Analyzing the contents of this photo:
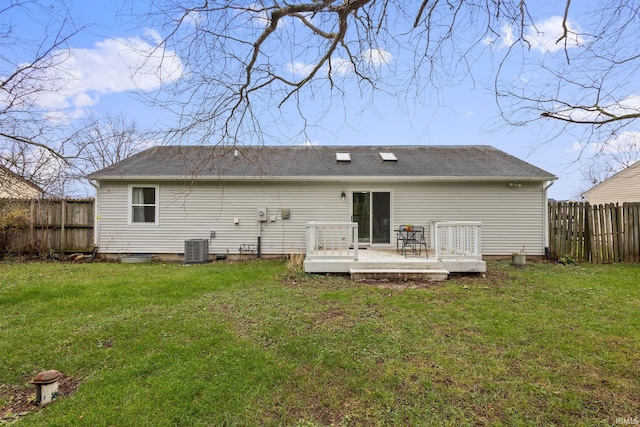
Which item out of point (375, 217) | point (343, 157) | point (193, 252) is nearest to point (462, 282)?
point (375, 217)

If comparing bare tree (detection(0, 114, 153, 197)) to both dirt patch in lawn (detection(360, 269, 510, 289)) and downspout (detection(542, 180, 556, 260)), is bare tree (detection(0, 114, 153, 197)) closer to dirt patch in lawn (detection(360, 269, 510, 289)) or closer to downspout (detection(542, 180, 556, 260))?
dirt patch in lawn (detection(360, 269, 510, 289))

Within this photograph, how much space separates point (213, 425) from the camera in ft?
7.00

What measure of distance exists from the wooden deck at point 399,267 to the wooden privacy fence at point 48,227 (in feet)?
25.7

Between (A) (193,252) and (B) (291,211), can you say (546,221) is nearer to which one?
(B) (291,211)

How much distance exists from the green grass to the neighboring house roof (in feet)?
13.2

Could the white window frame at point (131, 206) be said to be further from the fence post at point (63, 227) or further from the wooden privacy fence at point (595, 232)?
the wooden privacy fence at point (595, 232)

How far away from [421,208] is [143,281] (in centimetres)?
768

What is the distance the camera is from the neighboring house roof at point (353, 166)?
8.76 meters

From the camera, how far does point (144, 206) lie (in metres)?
9.27

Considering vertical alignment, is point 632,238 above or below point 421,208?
below

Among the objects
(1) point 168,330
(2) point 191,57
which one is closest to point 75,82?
(2) point 191,57

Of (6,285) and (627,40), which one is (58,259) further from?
(627,40)

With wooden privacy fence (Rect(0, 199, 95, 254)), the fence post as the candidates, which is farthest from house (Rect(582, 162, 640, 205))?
the fence post

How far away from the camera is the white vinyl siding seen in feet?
29.8
